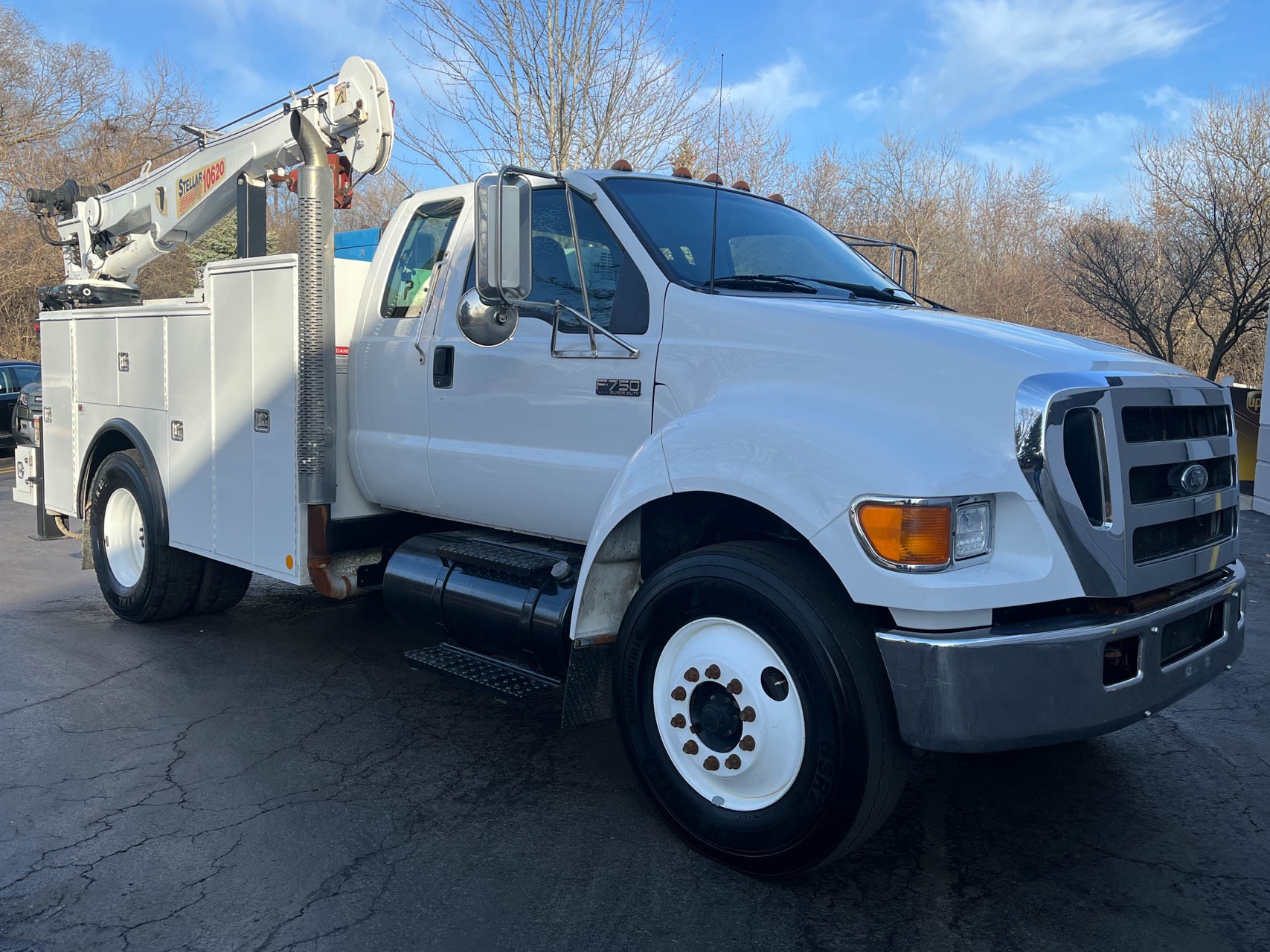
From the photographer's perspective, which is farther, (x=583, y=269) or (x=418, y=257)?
(x=418, y=257)

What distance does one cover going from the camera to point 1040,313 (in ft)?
105

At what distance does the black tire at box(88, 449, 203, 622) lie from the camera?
20.8 ft

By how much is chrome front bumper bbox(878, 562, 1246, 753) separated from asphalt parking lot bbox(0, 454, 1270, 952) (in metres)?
0.63

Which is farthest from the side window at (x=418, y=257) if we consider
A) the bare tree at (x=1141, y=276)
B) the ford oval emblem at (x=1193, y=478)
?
the bare tree at (x=1141, y=276)

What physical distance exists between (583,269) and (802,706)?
6.43 ft

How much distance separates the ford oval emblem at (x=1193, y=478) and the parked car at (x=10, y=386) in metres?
17.7

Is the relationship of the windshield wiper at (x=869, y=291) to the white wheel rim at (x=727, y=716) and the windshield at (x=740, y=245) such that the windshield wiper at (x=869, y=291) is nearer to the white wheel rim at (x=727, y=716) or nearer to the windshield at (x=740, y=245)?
the windshield at (x=740, y=245)

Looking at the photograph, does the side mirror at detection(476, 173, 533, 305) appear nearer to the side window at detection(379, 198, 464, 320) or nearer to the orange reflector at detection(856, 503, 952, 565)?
the side window at detection(379, 198, 464, 320)

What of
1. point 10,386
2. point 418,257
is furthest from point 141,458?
point 10,386

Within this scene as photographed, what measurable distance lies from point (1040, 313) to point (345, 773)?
31.4 m

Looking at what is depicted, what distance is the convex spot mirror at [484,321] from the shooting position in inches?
161

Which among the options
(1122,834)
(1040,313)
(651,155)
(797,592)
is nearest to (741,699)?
(797,592)

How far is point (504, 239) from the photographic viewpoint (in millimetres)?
3662

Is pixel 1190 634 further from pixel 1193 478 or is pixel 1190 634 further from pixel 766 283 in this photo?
pixel 766 283
